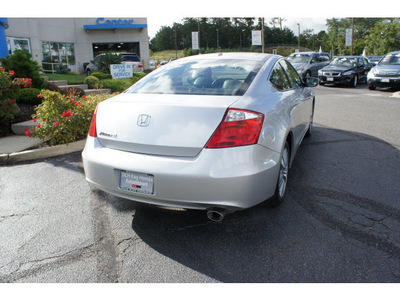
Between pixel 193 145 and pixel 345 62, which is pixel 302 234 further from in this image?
pixel 345 62

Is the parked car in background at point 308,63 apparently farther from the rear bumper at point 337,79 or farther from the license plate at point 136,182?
the license plate at point 136,182

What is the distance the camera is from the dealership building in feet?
78.5

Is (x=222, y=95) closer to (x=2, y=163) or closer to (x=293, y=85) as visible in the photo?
(x=293, y=85)

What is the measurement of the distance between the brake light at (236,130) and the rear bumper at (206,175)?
0.18 feet

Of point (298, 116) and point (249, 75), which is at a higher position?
point (249, 75)

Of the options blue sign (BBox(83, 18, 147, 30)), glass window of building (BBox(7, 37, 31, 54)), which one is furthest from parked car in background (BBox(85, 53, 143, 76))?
blue sign (BBox(83, 18, 147, 30))

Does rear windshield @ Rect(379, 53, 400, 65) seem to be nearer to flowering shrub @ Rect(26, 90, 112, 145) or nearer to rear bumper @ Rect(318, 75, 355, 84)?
rear bumper @ Rect(318, 75, 355, 84)

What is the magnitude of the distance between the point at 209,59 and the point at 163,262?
2331 mm

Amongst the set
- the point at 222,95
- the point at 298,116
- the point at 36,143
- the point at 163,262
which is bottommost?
the point at 163,262

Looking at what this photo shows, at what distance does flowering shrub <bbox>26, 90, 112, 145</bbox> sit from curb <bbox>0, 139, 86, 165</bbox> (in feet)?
0.45

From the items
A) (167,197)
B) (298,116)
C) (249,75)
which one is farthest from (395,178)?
(167,197)

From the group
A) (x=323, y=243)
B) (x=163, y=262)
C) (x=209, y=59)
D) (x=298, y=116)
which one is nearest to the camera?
(x=163, y=262)

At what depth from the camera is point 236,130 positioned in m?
2.51

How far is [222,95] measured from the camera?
2.83 meters
